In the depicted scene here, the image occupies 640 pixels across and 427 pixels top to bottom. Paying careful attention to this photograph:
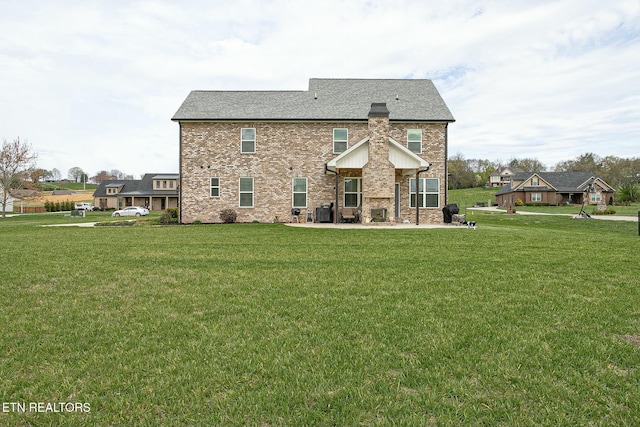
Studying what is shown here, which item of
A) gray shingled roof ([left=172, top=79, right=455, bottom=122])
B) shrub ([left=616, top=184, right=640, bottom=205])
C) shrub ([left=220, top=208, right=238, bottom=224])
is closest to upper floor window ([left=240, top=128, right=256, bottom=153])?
gray shingled roof ([left=172, top=79, right=455, bottom=122])

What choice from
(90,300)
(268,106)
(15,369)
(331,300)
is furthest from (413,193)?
(15,369)

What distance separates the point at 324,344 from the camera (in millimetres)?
3666

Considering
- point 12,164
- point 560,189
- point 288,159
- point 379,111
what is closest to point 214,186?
point 288,159

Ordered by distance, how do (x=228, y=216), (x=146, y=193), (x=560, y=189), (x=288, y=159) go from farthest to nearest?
(x=146, y=193) → (x=560, y=189) → (x=288, y=159) → (x=228, y=216)

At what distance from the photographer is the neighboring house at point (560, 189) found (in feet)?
182

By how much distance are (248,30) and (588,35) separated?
15428 mm

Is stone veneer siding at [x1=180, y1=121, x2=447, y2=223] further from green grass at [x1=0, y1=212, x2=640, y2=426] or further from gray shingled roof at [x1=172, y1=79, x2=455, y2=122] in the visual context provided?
green grass at [x1=0, y1=212, x2=640, y2=426]

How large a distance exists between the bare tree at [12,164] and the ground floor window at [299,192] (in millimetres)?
34792

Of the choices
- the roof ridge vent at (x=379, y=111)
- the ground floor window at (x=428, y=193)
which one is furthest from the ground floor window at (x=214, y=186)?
the ground floor window at (x=428, y=193)

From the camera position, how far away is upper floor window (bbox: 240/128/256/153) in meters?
22.2

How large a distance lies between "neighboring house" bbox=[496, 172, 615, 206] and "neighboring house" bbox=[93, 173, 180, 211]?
53263mm

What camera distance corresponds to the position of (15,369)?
10.4 feet

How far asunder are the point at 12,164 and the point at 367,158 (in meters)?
40.1

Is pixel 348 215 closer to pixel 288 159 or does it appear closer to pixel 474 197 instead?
pixel 288 159
